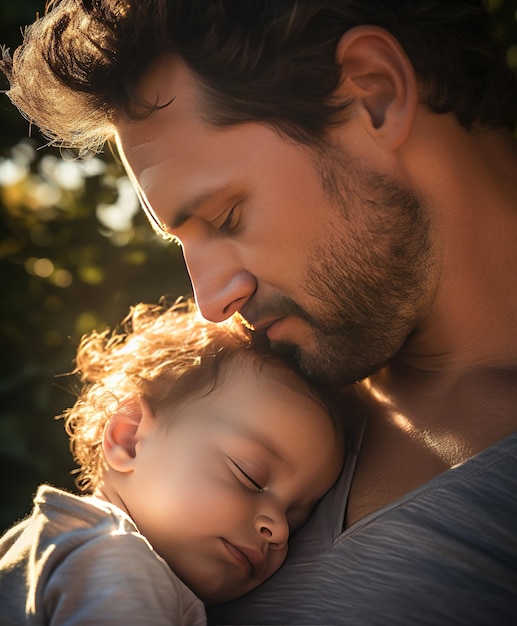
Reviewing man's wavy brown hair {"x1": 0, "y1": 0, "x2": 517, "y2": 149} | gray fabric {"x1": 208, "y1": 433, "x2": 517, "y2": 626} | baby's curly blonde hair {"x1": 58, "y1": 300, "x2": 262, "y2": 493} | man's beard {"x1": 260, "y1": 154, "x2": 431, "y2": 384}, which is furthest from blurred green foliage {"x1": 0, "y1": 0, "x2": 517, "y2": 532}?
gray fabric {"x1": 208, "y1": 433, "x2": 517, "y2": 626}

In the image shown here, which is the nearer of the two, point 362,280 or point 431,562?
point 431,562

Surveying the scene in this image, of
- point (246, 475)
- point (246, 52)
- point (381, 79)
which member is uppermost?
point (246, 52)

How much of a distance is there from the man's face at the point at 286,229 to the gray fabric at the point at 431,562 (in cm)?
55

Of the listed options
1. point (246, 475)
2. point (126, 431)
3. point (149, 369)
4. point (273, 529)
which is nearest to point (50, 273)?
point (149, 369)

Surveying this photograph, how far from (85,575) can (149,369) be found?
0.75 metres

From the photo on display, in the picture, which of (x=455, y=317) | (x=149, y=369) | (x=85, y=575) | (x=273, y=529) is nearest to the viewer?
(x=85, y=575)

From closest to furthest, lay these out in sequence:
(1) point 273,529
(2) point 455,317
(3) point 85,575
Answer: (3) point 85,575 → (1) point 273,529 → (2) point 455,317

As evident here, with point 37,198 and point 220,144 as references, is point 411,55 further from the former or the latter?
point 37,198

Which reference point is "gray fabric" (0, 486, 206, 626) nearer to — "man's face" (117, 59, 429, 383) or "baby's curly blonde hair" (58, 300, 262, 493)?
"baby's curly blonde hair" (58, 300, 262, 493)

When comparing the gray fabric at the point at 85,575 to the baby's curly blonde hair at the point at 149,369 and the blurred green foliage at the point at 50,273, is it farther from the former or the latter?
the blurred green foliage at the point at 50,273

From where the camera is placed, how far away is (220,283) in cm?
199

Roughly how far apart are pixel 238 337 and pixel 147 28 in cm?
83

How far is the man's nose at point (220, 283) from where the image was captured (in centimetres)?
197

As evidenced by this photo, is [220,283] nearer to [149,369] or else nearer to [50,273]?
[149,369]
